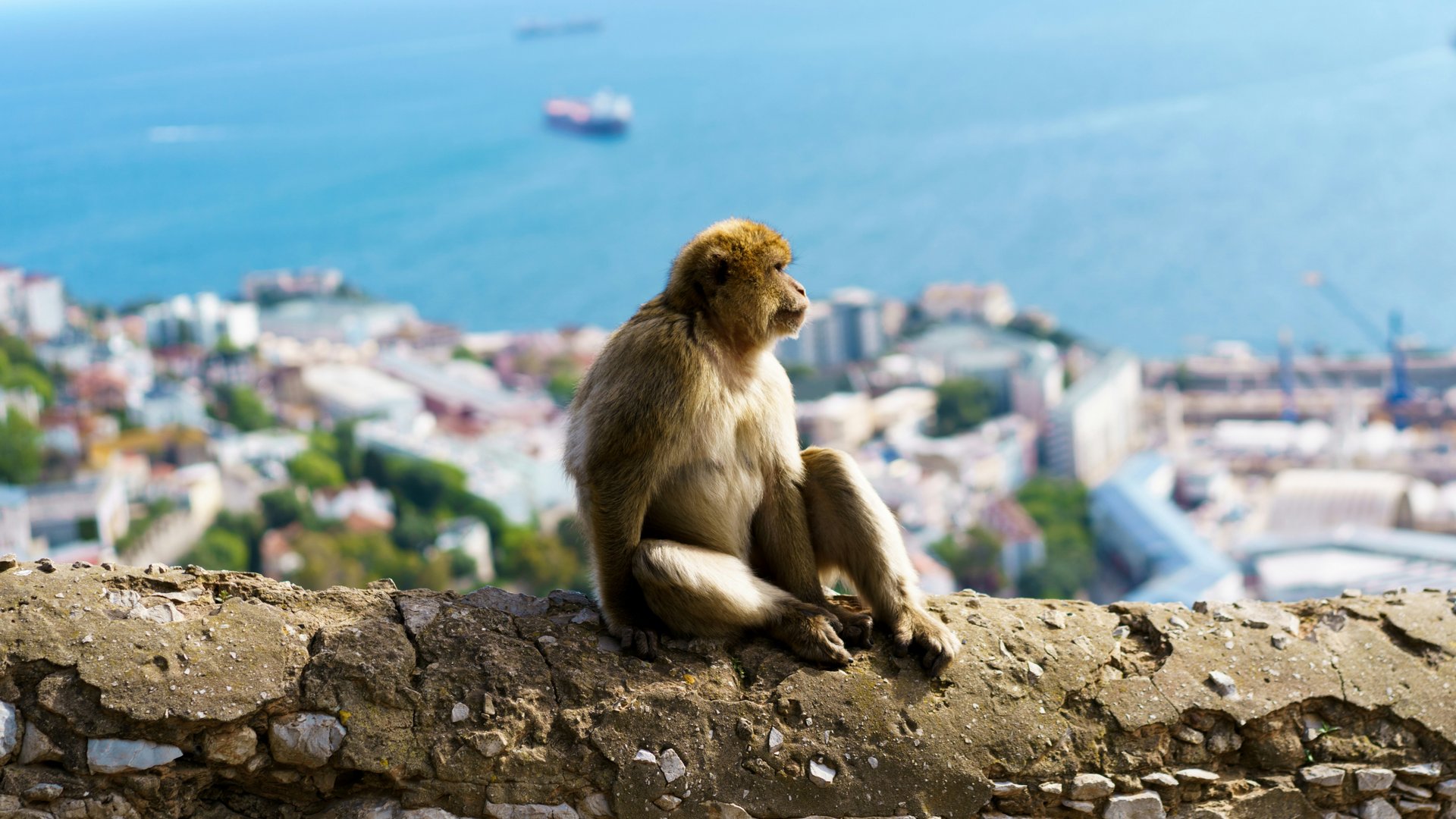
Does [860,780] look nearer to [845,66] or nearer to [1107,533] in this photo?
[1107,533]

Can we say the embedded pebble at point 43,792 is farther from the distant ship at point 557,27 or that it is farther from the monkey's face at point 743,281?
the distant ship at point 557,27

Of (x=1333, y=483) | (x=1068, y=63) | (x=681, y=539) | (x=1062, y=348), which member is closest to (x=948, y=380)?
(x=1062, y=348)

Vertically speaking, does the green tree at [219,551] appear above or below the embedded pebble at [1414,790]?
below

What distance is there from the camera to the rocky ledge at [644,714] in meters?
2.76

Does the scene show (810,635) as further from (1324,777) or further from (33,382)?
Result: (33,382)

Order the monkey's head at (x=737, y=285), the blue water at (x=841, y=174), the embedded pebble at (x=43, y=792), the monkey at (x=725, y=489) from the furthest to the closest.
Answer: the blue water at (x=841, y=174)
the monkey's head at (x=737, y=285)
the monkey at (x=725, y=489)
the embedded pebble at (x=43, y=792)

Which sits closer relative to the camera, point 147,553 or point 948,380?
point 147,553

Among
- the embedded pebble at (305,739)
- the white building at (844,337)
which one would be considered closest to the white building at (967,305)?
the white building at (844,337)

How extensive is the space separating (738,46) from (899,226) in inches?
2306

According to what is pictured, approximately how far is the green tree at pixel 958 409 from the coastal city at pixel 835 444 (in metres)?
0.10

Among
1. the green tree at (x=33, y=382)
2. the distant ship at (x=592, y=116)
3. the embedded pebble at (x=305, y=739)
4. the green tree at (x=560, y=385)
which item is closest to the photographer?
the embedded pebble at (x=305, y=739)

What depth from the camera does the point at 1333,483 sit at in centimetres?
4856

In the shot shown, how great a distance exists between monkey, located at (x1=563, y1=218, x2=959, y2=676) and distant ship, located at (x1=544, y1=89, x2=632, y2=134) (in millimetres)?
120869

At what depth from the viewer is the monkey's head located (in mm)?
3348
